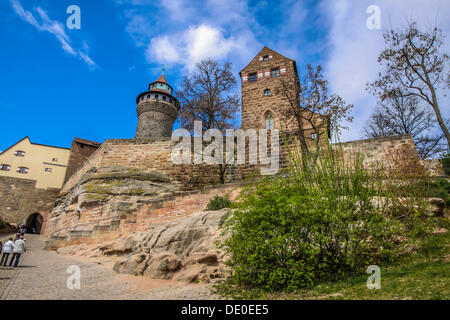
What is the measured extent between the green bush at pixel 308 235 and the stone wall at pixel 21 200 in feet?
105

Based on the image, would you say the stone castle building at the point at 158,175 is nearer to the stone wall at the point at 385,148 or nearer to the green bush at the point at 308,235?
the stone wall at the point at 385,148

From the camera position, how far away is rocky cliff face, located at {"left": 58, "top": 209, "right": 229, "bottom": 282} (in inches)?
257

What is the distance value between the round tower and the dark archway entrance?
49.3 ft

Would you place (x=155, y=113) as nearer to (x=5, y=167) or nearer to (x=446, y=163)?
(x=5, y=167)

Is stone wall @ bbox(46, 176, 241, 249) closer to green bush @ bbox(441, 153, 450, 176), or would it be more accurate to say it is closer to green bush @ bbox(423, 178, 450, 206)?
green bush @ bbox(423, 178, 450, 206)

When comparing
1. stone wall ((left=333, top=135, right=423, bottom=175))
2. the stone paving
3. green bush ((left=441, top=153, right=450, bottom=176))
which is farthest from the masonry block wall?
the stone paving

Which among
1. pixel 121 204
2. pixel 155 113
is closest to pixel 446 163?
pixel 121 204

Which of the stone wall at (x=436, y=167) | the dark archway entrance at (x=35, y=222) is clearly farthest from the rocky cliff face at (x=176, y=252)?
the dark archway entrance at (x=35, y=222)

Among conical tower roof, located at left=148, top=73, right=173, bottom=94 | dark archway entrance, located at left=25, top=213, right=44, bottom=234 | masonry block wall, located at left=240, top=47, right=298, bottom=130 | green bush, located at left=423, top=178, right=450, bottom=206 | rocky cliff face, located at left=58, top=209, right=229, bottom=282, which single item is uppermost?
conical tower roof, located at left=148, top=73, right=173, bottom=94

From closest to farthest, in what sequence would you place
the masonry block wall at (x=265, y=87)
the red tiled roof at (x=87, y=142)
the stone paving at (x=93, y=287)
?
the stone paving at (x=93, y=287)
the masonry block wall at (x=265, y=87)
the red tiled roof at (x=87, y=142)

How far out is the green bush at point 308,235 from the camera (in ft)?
16.4

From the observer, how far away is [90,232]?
13672mm
